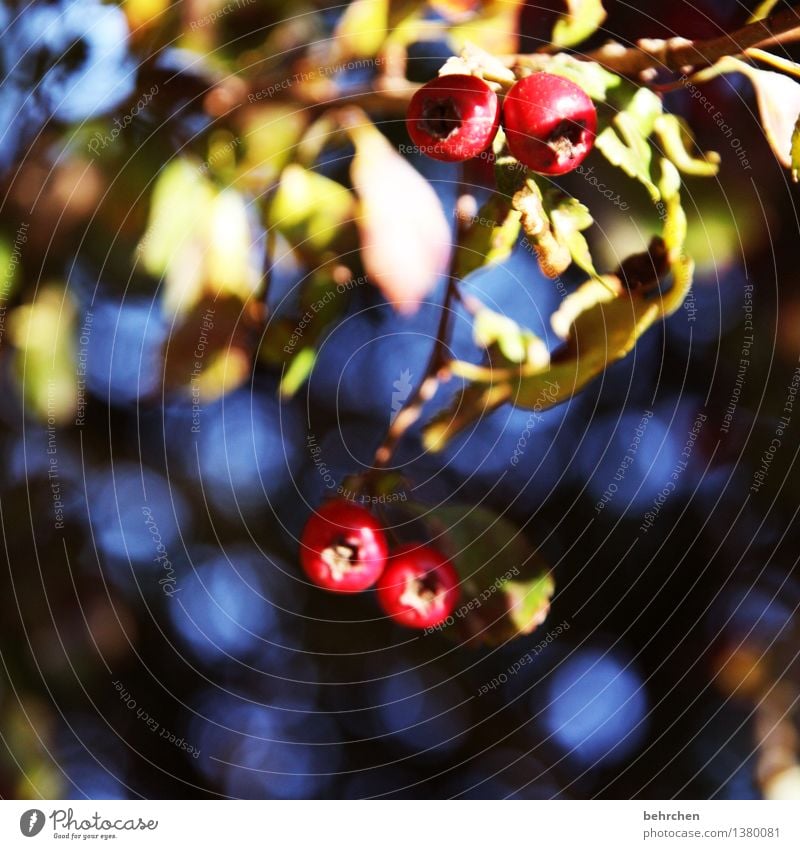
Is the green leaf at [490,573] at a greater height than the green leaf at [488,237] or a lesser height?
lesser

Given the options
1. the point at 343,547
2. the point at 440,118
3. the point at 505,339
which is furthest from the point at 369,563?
the point at 440,118

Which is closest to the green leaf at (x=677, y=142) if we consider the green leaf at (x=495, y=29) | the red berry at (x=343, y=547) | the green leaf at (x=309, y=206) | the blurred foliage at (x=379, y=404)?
the blurred foliage at (x=379, y=404)

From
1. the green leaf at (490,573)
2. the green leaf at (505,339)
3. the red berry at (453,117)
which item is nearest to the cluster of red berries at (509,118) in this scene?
the red berry at (453,117)

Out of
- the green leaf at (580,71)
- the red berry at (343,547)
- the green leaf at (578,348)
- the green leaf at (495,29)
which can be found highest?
the green leaf at (495,29)

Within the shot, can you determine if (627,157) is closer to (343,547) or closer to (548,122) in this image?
(548,122)

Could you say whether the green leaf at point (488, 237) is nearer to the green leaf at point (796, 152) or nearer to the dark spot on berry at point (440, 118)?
the dark spot on berry at point (440, 118)

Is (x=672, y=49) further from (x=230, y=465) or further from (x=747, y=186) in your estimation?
(x=230, y=465)
